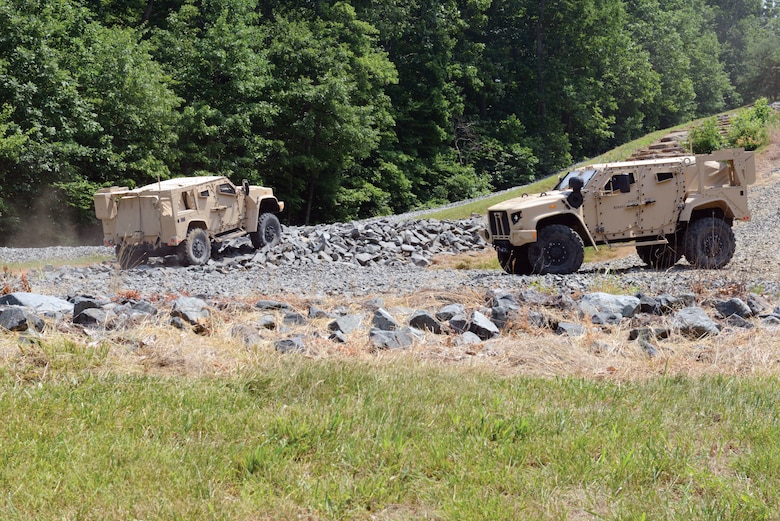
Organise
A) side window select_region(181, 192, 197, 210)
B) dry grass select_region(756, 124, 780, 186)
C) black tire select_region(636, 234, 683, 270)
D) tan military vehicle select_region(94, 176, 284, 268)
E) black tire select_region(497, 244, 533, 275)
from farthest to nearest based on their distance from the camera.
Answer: dry grass select_region(756, 124, 780, 186)
side window select_region(181, 192, 197, 210)
tan military vehicle select_region(94, 176, 284, 268)
black tire select_region(636, 234, 683, 270)
black tire select_region(497, 244, 533, 275)

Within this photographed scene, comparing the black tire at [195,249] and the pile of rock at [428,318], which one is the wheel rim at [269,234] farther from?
the pile of rock at [428,318]

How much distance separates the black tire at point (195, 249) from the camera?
59.2 ft

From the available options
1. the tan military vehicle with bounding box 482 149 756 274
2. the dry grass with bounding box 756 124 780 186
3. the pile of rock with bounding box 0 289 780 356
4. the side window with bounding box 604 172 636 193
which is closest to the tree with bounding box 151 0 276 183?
the dry grass with bounding box 756 124 780 186

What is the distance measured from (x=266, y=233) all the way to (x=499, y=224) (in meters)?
8.08

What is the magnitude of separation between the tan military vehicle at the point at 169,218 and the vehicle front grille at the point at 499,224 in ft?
23.8

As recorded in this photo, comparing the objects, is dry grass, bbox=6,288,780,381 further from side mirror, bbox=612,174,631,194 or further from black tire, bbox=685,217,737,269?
black tire, bbox=685,217,737,269

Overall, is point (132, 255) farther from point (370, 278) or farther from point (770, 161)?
point (770, 161)

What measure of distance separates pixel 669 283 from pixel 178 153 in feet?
78.7

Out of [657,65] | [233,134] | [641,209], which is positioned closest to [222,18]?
[233,134]

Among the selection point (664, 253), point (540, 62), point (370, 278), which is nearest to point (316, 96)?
point (370, 278)

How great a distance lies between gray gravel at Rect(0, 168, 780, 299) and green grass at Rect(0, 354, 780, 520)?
5053mm

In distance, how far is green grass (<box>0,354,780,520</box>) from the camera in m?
3.62

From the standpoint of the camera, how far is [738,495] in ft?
12.2

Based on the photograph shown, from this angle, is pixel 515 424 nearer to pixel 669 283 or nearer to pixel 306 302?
pixel 306 302
